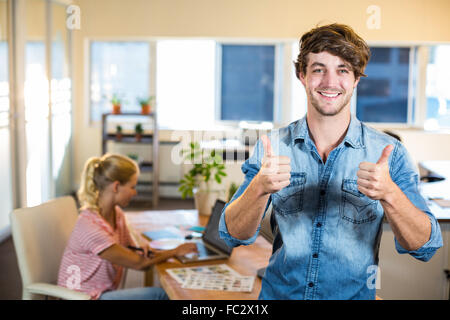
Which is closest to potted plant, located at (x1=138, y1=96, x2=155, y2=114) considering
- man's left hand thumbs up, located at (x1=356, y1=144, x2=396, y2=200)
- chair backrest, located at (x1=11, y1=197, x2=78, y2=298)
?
chair backrest, located at (x1=11, y1=197, x2=78, y2=298)

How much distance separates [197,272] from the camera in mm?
1983

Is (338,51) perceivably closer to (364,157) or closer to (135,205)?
(364,157)

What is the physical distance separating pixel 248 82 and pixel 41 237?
4.48 m

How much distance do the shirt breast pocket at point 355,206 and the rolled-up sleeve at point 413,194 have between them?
0.27 feet

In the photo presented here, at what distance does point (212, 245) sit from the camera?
2.24 metres

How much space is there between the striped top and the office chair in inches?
3.4

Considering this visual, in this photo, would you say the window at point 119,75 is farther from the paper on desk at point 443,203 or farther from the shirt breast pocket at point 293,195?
the shirt breast pocket at point 293,195

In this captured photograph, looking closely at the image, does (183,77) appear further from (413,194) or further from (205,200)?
(413,194)

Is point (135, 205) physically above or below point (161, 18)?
below

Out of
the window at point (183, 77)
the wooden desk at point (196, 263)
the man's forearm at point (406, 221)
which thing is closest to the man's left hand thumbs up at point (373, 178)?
the man's forearm at point (406, 221)

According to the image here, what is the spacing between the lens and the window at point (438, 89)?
1.30 metres

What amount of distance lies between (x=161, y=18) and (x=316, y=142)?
0.64 meters

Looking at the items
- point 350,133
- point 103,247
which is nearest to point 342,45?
point 350,133
